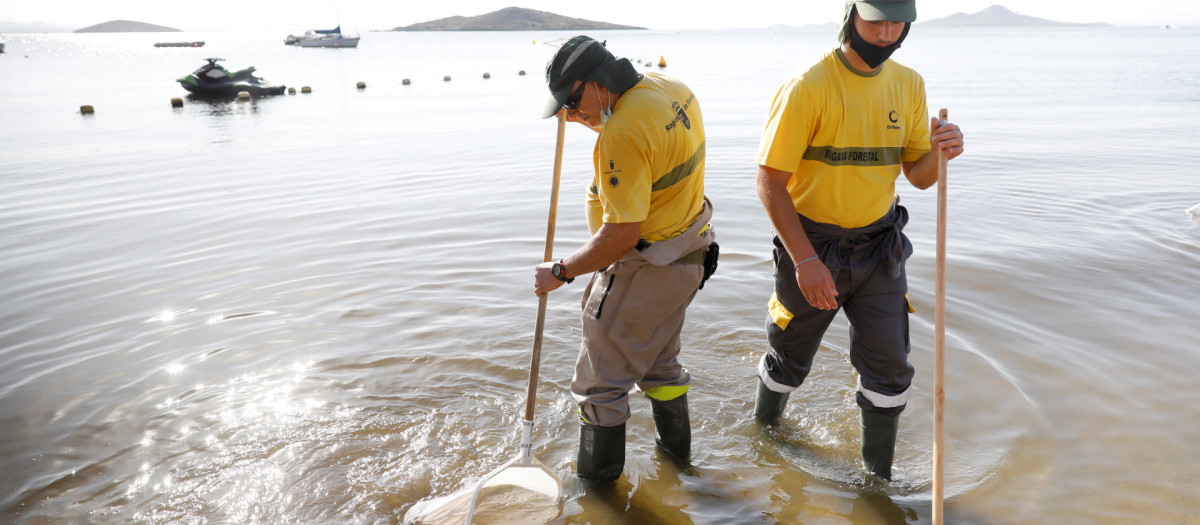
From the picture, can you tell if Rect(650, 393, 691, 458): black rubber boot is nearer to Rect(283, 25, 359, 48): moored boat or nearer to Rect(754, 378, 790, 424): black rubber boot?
Rect(754, 378, 790, 424): black rubber boot

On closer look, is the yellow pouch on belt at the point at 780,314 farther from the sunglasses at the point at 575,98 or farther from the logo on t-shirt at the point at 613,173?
the sunglasses at the point at 575,98

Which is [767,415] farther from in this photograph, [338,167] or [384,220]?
[338,167]

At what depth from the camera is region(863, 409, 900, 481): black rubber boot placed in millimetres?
3453

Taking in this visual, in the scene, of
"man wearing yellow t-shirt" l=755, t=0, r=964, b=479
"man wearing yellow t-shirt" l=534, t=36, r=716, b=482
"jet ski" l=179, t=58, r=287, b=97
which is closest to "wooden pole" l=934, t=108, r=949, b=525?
"man wearing yellow t-shirt" l=755, t=0, r=964, b=479

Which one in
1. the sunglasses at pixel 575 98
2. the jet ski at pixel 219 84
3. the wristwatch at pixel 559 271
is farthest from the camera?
the jet ski at pixel 219 84

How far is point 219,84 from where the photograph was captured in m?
29.5

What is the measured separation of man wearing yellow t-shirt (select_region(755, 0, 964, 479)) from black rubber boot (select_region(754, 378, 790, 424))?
604mm

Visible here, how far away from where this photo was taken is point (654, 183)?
2.96 meters

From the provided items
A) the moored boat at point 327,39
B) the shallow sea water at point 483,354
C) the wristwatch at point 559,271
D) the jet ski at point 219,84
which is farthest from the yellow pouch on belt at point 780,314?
the moored boat at point 327,39

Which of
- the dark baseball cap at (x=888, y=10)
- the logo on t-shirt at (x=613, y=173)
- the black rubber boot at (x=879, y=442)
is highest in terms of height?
the dark baseball cap at (x=888, y=10)

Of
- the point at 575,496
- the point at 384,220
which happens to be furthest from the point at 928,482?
the point at 384,220

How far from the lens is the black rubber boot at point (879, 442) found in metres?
3.45

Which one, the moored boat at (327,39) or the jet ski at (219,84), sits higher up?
the moored boat at (327,39)

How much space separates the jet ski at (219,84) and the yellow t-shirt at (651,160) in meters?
31.4
